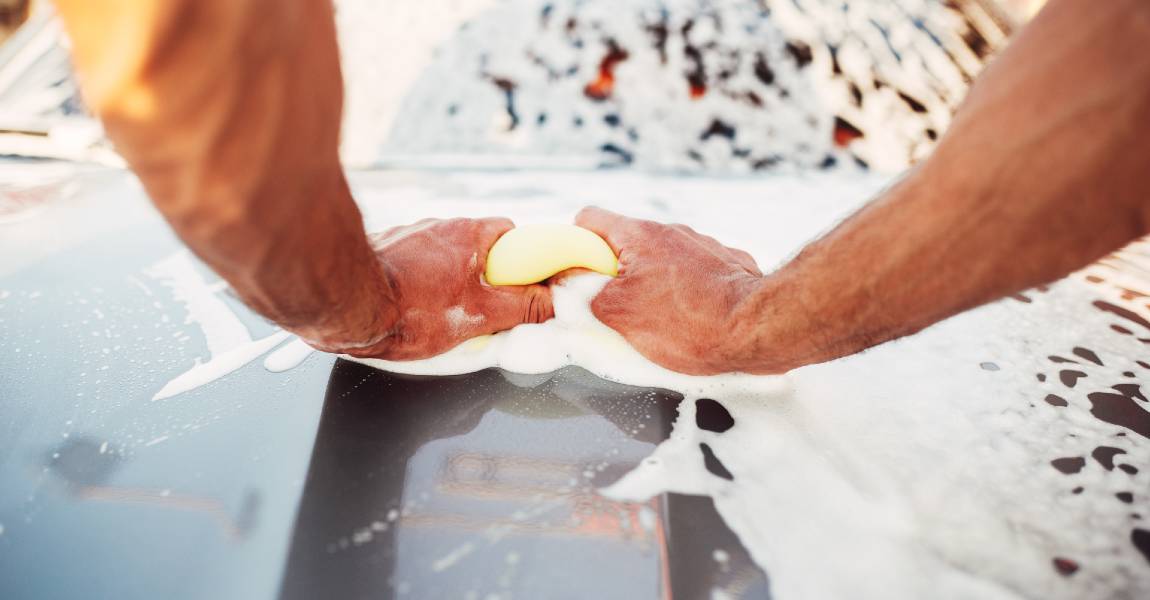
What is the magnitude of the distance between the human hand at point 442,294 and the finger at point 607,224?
21cm

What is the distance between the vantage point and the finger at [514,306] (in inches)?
43.4

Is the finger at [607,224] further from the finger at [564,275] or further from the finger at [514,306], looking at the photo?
the finger at [514,306]

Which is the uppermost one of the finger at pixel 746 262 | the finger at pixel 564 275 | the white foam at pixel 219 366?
the finger at pixel 746 262

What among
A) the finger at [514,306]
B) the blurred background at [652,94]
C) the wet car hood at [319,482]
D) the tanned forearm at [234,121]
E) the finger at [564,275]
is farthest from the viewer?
the blurred background at [652,94]

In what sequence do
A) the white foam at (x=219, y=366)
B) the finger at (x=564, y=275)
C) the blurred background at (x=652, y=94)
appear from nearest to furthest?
the white foam at (x=219, y=366), the finger at (x=564, y=275), the blurred background at (x=652, y=94)

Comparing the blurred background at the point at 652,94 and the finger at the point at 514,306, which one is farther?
the blurred background at the point at 652,94

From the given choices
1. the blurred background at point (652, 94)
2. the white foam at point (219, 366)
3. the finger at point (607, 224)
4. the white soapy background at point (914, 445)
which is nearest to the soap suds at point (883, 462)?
the white soapy background at point (914, 445)

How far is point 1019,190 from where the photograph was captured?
0.63m

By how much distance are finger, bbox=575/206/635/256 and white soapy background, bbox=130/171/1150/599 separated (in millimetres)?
130

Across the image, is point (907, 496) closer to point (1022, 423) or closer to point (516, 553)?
point (1022, 423)

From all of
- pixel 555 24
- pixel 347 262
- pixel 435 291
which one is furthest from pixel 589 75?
pixel 347 262

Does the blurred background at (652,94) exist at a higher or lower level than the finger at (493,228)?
higher

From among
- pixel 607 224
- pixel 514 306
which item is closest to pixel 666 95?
pixel 607 224

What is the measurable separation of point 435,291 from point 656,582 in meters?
0.63
